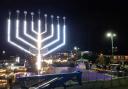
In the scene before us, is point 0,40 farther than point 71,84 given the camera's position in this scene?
Answer: Yes

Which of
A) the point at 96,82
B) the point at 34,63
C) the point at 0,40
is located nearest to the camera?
the point at 96,82

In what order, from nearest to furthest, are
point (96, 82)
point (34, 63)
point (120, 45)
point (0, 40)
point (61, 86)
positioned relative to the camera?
point (61, 86) < point (96, 82) < point (34, 63) < point (0, 40) < point (120, 45)

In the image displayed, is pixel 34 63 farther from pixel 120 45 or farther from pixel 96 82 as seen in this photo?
pixel 120 45

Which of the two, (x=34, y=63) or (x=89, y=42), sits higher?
(x=89, y=42)

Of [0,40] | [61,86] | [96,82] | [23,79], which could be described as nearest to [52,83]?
[61,86]

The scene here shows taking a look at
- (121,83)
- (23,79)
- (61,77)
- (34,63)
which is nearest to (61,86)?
(61,77)

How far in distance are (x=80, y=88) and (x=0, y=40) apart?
26.7m

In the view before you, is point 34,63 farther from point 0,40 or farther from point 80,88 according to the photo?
point 0,40

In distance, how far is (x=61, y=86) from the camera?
29.7 ft

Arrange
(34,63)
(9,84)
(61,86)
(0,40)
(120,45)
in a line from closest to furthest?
(9,84) → (61,86) → (34,63) → (0,40) → (120,45)

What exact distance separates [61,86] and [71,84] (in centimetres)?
50

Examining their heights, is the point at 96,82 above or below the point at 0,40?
below

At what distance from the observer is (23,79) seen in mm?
8531

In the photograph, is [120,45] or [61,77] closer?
[61,77]
